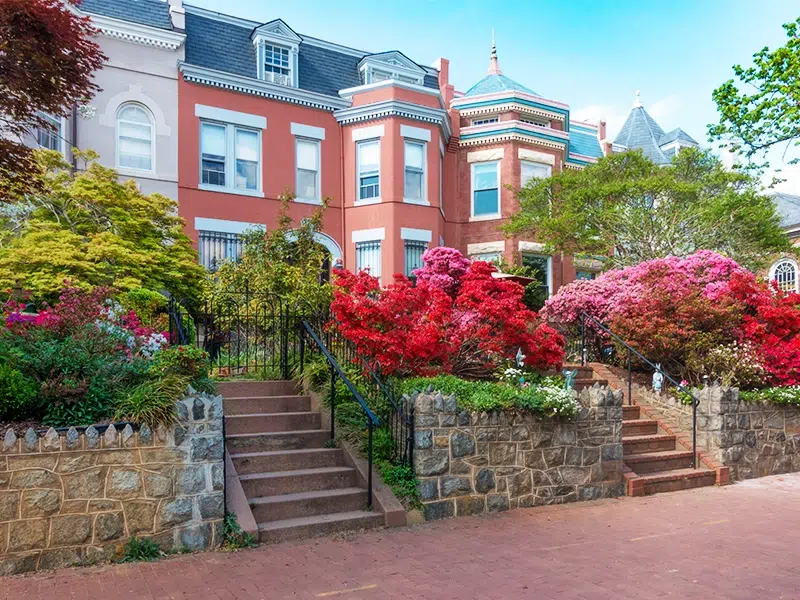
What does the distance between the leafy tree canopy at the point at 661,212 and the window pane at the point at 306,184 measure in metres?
6.31

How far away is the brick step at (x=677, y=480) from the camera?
866cm

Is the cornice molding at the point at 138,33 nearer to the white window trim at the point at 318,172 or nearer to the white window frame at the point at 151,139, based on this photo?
the white window frame at the point at 151,139

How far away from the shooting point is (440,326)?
28.7 ft

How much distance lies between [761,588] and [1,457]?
248 inches

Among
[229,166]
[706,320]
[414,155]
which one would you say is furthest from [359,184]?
[706,320]

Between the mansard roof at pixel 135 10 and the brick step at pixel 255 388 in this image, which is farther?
the mansard roof at pixel 135 10

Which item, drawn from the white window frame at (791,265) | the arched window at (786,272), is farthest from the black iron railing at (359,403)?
the arched window at (786,272)

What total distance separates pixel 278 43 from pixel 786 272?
26.8m

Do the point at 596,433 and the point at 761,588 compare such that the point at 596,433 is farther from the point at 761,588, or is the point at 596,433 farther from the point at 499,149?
the point at 499,149

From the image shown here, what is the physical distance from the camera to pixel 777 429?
10523 mm

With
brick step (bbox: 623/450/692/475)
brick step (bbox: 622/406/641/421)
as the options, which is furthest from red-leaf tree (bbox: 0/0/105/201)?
brick step (bbox: 622/406/641/421)

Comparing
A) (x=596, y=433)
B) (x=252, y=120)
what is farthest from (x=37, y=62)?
(x=252, y=120)

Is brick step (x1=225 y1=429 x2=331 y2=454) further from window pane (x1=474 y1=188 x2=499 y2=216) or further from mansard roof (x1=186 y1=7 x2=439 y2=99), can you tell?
window pane (x1=474 y1=188 x2=499 y2=216)

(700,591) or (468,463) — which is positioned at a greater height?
(468,463)
